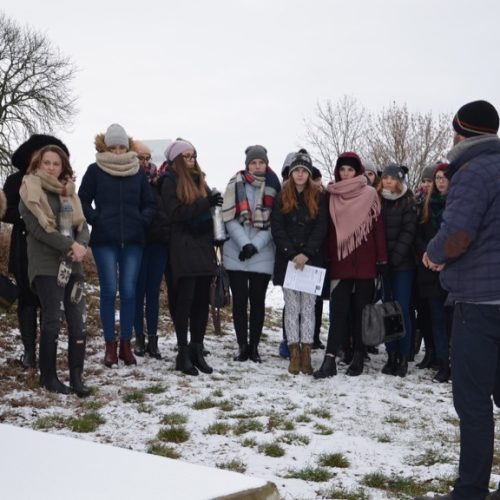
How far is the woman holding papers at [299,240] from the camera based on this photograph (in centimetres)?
627

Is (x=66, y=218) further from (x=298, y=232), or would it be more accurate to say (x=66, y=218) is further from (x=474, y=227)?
(x=474, y=227)

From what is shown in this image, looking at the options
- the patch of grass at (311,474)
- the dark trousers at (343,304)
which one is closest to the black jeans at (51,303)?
the patch of grass at (311,474)

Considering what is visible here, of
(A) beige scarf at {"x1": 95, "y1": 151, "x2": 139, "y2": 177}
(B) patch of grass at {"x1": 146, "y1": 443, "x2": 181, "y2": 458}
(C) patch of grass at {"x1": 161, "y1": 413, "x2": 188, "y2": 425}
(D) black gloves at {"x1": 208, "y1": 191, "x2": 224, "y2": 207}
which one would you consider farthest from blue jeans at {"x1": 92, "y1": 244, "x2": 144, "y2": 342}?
(B) patch of grass at {"x1": 146, "y1": 443, "x2": 181, "y2": 458}

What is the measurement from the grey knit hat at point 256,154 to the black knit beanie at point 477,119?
3.42m

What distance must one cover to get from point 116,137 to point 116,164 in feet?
0.83

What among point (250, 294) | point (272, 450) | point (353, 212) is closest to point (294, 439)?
point (272, 450)

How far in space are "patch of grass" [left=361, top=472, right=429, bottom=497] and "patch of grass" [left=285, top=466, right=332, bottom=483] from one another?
0.21 meters

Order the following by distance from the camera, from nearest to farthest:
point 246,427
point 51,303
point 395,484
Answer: point 395,484, point 246,427, point 51,303

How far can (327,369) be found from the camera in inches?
242

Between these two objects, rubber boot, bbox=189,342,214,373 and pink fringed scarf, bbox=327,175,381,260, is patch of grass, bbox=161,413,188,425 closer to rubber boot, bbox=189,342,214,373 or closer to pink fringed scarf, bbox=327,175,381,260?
rubber boot, bbox=189,342,214,373

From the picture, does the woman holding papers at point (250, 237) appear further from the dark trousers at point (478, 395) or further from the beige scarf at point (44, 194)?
the dark trousers at point (478, 395)

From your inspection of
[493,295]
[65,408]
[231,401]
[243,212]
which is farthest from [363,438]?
[243,212]

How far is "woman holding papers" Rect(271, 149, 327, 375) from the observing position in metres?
6.27

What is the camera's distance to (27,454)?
170 centimetres
